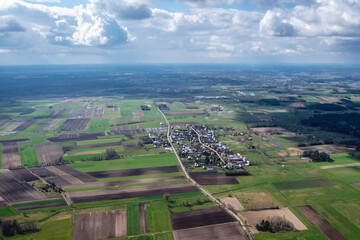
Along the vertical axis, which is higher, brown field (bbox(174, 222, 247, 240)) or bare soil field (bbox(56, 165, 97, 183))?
bare soil field (bbox(56, 165, 97, 183))

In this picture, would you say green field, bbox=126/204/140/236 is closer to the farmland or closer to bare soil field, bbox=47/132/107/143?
the farmland

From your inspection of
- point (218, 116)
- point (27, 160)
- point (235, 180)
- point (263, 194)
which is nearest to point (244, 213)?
point (263, 194)

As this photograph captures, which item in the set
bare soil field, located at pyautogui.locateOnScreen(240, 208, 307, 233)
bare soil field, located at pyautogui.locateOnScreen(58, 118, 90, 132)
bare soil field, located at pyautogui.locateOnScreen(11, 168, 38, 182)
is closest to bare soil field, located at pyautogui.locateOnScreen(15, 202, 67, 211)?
bare soil field, located at pyautogui.locateOnScreen(11, 168, 38, 182)

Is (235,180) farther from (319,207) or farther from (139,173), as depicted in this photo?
(139,173)

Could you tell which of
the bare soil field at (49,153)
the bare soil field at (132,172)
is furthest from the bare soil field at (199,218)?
the bare soil field at (49,153)

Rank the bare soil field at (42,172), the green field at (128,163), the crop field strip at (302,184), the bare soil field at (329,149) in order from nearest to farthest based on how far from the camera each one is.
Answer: the crop field strip at (302,184)
the bare soil field at (42,172)
the green field at (128,163)
the bare soil field at (329,149)

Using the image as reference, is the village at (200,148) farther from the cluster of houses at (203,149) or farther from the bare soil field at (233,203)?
the bare soil field at (233,203)

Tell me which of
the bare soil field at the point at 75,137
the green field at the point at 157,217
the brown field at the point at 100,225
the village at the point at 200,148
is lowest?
the brown field at the point at 100,225
